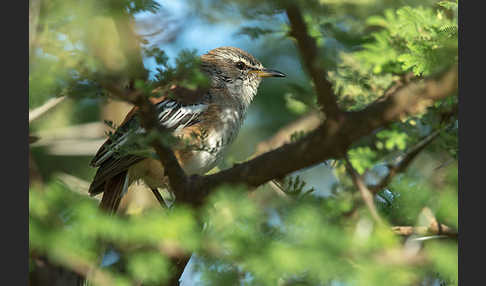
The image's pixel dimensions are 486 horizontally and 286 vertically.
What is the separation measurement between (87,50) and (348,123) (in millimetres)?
1620

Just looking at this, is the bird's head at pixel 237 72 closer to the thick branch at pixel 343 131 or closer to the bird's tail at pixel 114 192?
the bird's tail at pixel 114 192

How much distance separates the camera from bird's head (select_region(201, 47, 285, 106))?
5.75 metres

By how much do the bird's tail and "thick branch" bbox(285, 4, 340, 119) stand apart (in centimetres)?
269

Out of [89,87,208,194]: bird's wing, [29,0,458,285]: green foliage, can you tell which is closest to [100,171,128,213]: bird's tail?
[89,87,208,194]: bird's wing

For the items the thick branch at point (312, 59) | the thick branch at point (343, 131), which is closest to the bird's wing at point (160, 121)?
the thick branch at point (343, 131)

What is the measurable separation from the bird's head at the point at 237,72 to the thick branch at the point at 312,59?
2.94 metres

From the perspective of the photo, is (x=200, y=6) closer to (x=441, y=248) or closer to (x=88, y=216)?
(x=88, y=216)

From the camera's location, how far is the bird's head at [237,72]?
18.9 feet

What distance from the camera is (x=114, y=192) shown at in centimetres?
482

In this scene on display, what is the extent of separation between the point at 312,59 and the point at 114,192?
2913mm

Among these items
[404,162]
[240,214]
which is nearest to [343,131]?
[240,214]

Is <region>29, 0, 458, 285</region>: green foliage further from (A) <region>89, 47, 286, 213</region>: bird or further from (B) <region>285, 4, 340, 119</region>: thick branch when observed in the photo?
(A) <region>89, 47, 286, 213</region>: bird

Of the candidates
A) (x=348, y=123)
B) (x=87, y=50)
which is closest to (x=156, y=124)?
(x=87, y=50)

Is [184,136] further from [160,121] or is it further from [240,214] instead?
[240,214]
